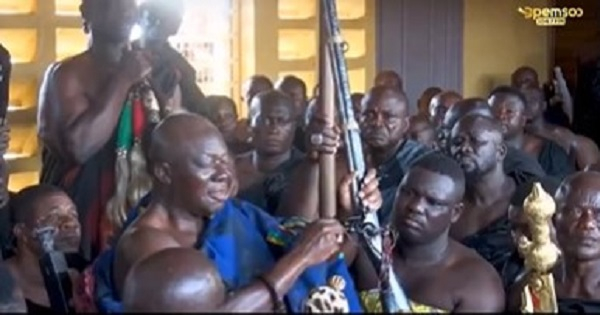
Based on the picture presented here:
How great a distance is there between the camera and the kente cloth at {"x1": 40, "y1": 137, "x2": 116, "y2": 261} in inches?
118

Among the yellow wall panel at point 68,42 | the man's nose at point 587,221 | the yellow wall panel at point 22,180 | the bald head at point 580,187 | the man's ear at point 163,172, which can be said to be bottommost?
the yellow wall panel at point 22,180

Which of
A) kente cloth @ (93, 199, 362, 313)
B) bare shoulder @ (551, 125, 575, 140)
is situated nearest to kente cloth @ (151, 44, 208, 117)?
kente cloth @ (93, 199, 362, 313)

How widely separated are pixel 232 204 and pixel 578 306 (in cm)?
87

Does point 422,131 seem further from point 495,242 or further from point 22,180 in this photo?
point 22,180

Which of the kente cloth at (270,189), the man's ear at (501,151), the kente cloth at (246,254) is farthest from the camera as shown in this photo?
the man's ear at (501,151)

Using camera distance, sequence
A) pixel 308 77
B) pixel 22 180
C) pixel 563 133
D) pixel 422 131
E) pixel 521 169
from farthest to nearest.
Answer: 1. pixel 308 77
2. pixel 563 133
3. pixel 22 180
4. pixel 422 131
5. pixel 521 169

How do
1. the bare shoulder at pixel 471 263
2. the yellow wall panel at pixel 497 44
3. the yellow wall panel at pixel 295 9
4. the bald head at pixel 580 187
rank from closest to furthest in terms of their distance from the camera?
the bare shoulder at pixel 471 263
the bald head at pixel 580 187
the yellow wall panel at pixel 295 9
the yellow wall panel at pixel 497 44

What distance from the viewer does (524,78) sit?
6.98 metres

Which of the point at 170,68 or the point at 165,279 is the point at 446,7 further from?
the point at 165,279

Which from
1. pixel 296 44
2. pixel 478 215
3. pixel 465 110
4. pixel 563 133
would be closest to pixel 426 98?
pixel 296 44

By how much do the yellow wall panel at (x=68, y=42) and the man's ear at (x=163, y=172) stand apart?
10.4ft

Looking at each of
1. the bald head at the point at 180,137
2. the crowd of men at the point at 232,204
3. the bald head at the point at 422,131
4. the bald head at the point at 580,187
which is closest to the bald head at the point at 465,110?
the crowd of men at the point at 232,204

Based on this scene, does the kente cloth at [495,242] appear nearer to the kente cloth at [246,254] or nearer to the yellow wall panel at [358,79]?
the kente cloth at [246,254]

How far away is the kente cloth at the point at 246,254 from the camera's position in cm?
225
